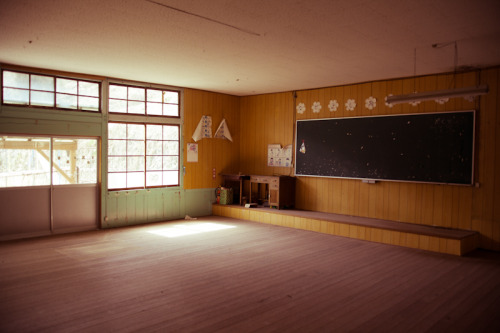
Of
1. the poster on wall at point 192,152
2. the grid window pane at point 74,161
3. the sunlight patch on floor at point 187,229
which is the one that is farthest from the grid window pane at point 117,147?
the sunlight patch on floor at point 187,229

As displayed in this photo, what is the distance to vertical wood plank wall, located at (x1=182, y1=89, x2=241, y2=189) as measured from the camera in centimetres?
850

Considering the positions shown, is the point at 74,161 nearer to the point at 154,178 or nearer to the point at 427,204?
the point at 154,178

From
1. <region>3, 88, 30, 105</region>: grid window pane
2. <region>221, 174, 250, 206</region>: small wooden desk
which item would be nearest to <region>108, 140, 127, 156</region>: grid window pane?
<region>3, 88, 30, 105</region>: grid window pane

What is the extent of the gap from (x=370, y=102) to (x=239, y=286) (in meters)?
4.70

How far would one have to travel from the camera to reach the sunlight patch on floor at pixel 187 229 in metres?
6.92

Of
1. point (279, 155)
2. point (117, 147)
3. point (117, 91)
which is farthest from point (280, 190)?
point (117, 91)

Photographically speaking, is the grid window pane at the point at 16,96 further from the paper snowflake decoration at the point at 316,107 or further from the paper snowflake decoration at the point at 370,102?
the paper snowflake decoration at the point at 370,102

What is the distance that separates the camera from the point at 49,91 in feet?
21.6

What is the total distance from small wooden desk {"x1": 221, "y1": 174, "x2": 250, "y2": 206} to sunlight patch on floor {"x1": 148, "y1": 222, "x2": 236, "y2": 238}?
138 centimetres

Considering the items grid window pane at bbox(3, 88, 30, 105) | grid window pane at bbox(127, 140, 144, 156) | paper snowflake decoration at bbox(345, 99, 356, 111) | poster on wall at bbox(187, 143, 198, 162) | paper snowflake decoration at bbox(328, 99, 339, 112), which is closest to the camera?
grid window pane at bbox(3, 88, 30, 105)

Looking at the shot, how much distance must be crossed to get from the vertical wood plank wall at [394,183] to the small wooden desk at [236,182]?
45 centimetres

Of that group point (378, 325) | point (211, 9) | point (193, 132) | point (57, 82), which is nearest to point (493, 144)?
point (378, 325)

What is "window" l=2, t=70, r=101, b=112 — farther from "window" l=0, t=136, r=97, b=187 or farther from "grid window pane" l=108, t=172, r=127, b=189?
"grid window pane" l=108, t=172, r=127, b=189

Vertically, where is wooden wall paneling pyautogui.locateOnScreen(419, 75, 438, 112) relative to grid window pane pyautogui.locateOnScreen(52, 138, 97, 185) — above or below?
above
